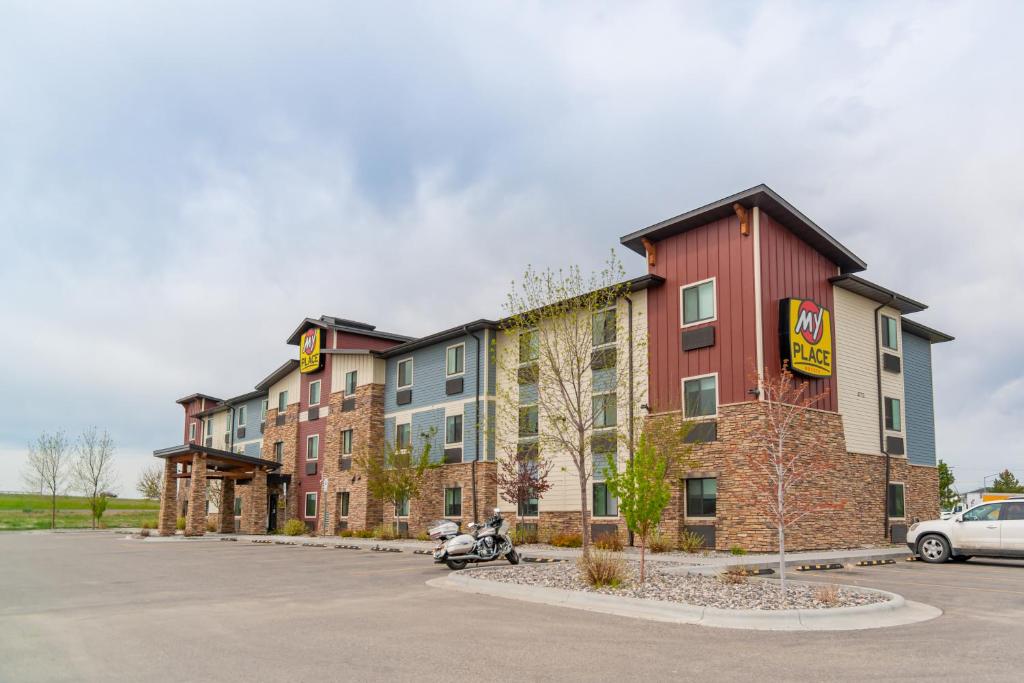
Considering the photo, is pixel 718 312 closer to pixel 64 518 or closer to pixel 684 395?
pixel 684 395

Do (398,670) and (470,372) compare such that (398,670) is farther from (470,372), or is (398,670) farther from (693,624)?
(470,372)

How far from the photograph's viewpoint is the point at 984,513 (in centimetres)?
2002

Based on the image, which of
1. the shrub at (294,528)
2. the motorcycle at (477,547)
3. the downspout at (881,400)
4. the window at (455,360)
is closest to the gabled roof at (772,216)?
the downspout at (881,400)

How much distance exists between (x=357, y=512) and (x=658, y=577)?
2520cm

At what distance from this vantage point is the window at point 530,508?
96.8 ft

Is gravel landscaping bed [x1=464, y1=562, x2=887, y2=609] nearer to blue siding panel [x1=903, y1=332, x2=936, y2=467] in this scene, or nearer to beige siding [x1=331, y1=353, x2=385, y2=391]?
blue siding panel [x1=903, y1=332, x2=936, y2=467]

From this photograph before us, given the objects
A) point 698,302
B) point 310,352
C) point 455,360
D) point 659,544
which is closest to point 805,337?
point 698,302

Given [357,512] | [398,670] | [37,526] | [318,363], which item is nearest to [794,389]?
[398,670]

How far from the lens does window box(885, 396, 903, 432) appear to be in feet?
93.5

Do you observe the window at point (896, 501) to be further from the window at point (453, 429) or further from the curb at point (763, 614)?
the curb at point (763, 614)

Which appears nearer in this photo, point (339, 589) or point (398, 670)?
point (398, 670)

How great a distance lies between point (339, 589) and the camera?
15445 mm

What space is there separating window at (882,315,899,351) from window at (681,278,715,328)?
8.02m

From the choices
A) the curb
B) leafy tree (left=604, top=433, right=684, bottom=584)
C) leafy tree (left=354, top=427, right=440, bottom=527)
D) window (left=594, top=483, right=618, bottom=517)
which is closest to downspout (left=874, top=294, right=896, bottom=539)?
window (left=594, top=483, right=618, bottom=517)
